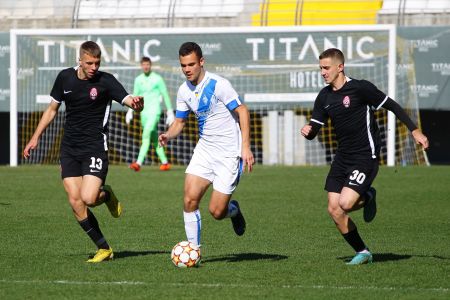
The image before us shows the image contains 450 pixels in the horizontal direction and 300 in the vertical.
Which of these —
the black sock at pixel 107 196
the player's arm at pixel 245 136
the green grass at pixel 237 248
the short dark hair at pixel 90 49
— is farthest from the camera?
the black sock at pixel 107 196

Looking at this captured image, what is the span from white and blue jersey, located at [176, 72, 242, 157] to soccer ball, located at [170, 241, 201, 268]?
Result: 96cm

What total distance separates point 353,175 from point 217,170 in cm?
126

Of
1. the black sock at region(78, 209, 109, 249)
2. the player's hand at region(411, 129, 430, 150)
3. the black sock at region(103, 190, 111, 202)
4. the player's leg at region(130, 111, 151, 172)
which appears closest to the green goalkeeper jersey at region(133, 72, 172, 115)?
the player's leg at region(130, 111, 151, 172)

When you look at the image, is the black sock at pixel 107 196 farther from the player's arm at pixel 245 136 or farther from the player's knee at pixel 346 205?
the player's knee at pixel 346 205

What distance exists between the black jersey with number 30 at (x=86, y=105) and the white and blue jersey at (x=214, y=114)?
67cm

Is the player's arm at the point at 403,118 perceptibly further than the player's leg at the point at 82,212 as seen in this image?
No

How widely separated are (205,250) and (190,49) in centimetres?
231

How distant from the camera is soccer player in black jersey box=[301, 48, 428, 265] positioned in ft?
30.5

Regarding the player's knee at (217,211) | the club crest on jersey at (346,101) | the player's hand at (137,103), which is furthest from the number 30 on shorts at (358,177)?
the player's hand at (137,103)

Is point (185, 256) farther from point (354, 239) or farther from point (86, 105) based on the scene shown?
point (86, 105)

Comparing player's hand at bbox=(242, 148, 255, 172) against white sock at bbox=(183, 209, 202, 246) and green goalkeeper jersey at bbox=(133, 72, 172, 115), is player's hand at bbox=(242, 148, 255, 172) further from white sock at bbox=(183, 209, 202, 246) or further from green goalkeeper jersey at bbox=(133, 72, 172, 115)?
green goalkeeper jersey at bbox=(133, 72, 172, 115)

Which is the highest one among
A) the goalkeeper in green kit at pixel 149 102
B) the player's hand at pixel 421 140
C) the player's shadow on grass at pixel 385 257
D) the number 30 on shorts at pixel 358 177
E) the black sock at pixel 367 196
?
the goalkeeper in green kit at pixel 149 102

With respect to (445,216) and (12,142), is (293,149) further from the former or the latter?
(445,216)

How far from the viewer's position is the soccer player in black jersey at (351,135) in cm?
928
